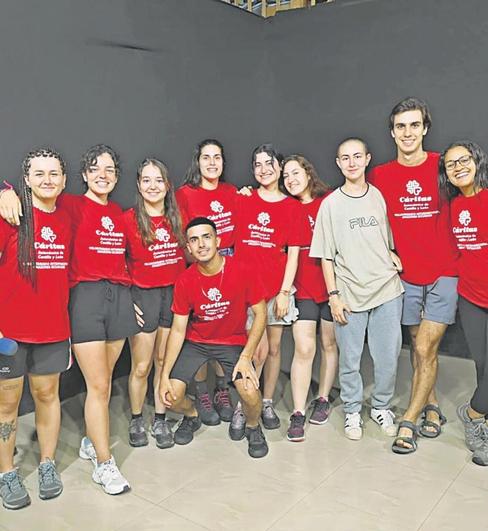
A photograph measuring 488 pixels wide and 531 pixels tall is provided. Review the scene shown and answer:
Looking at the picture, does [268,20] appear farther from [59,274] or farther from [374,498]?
[374,498]

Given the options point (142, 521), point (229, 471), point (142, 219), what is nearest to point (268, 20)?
point (142, 219)

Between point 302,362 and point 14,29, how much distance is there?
7.52 feet

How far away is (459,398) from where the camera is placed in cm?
324

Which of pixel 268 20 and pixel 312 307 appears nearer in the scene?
pixel 312 307

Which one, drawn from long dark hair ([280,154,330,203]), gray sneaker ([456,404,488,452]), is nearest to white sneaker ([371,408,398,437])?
gray sneaker ([456,404,488,452])

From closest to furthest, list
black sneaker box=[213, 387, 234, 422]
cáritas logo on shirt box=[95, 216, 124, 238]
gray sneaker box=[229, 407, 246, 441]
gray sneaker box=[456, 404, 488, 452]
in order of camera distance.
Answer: cáritas logo on shirt box=[95, 216, 124, 238]
gray sneaker box=[456, 404, 488, 452]
gray sneaker box=[229, 407, 246, 441]
black sneaker box=[213, 387, 234, 422]

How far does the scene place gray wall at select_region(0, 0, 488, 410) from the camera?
3.05 meters

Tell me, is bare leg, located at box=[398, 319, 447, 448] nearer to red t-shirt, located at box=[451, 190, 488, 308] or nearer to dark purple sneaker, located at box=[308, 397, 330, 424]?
red t-shirt, located at box=[451, 190, 488, 308]

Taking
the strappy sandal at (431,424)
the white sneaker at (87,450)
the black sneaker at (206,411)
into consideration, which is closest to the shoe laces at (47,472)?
the white sneaker at (87,450)

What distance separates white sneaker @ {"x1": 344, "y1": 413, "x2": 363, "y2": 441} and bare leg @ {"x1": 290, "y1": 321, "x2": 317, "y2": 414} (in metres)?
0.23

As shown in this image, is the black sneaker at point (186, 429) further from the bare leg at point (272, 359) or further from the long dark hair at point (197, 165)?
the long dark hair at point (197, 165)

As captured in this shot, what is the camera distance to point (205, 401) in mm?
3047

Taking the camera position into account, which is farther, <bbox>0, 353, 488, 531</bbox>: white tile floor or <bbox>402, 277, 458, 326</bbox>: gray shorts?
<bbox>402, 277, 458, 326</bbox>: gray shorts

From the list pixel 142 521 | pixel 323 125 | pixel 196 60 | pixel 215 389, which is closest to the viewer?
pixel 142 521
